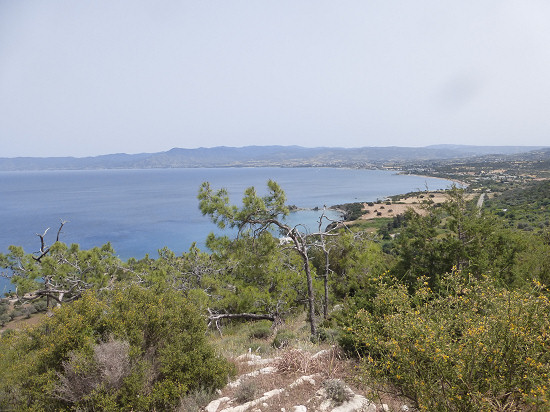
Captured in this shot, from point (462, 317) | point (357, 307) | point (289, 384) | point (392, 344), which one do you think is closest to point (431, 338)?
point (392, 344)

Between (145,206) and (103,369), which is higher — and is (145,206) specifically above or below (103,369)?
below

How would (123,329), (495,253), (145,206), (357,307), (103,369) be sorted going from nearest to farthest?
(103,369)
(123,329)
(357,307)
(495,253)
(145,206)

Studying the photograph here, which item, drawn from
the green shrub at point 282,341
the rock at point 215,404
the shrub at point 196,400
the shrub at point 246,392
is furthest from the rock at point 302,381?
the green shrub at point 282,341

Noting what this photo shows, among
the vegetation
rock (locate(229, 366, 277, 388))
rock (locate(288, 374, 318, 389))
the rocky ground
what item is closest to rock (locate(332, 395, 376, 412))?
the rocky ground

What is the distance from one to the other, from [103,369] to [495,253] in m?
9.54

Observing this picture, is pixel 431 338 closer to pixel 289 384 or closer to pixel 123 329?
pixel 289 384

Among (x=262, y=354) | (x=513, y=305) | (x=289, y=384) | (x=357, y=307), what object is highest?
(x=513, y=305)

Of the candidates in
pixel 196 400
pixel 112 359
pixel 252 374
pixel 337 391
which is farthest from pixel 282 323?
pixel 112 359

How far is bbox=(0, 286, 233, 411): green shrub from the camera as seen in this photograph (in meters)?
4.70

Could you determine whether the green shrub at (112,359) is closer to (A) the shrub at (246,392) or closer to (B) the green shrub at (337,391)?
(A) the shrub at (246,392)

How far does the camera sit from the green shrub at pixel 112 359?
4703mm

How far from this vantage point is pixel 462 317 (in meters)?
3.54

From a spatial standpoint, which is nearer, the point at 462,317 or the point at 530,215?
the point at 462,317

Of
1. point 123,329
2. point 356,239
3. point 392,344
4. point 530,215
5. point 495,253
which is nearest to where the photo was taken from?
point 392,344
